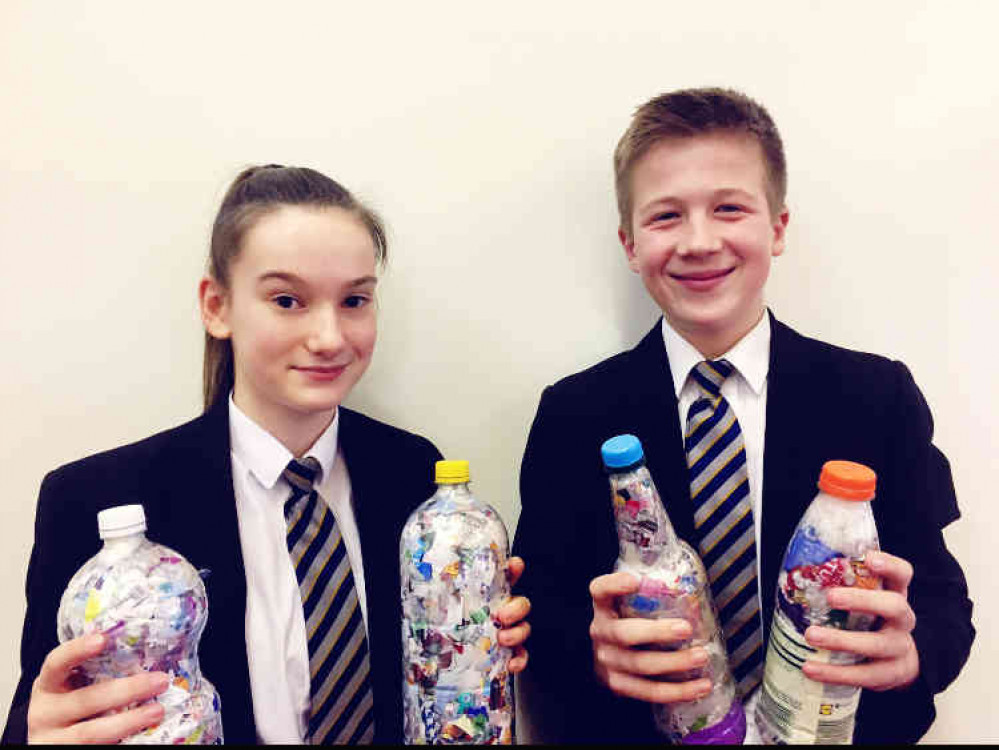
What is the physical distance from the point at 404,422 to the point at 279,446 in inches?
12.9

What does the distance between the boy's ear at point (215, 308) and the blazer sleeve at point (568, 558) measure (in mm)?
535

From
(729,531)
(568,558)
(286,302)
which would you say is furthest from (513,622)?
(286,302)

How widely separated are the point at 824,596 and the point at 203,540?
2.71 feet

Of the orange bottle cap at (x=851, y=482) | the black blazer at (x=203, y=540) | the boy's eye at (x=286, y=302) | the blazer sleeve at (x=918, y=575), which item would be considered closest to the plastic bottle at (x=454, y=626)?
the black blazer at (x=203, y=540)

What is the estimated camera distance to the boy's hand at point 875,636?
701 mm

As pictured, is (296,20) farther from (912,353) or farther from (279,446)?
(912,353)

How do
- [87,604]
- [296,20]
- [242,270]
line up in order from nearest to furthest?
[87,604] → [242,270] → [296,20]

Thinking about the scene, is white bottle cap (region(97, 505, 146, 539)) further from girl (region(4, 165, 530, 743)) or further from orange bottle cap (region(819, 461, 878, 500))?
orange bottle cap (region(819, 461, 878, 500))

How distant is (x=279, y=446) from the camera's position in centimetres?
92

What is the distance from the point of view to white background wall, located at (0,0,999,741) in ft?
3.72

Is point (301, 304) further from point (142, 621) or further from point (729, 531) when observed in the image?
point (729, 531)

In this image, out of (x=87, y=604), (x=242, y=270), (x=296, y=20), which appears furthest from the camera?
(x=296, y=20)

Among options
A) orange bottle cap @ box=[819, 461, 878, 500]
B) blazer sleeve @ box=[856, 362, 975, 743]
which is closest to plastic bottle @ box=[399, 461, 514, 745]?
orange bottle cap @ box=[819, 461, 878, 500]

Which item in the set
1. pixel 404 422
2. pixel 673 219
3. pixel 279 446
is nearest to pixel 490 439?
pixel 404 422
